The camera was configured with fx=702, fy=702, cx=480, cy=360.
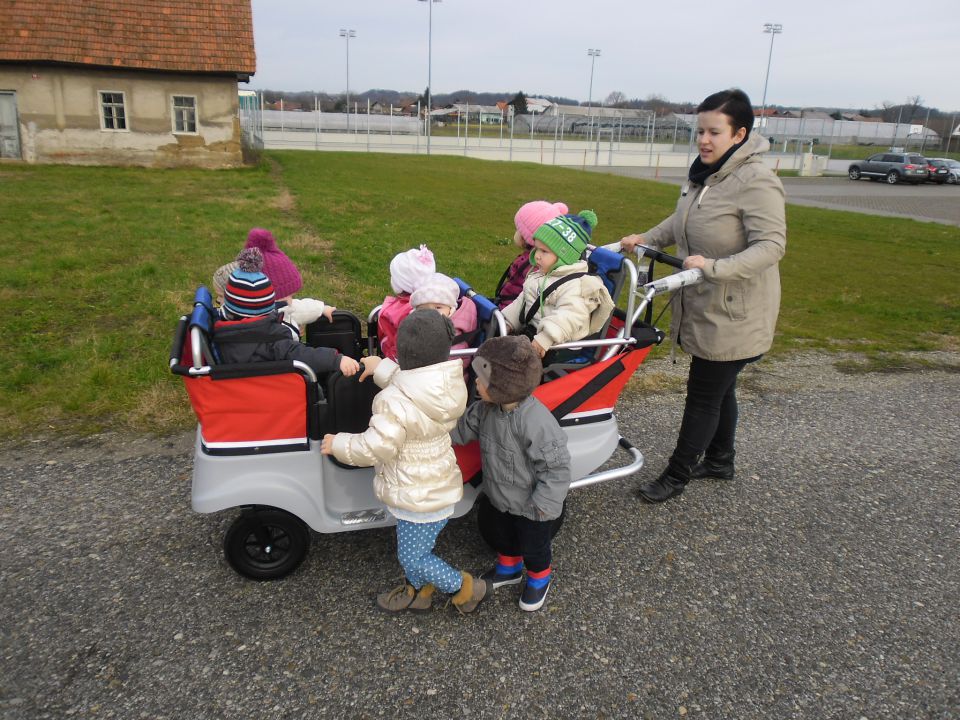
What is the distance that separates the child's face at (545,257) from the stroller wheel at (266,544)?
62.8 inches

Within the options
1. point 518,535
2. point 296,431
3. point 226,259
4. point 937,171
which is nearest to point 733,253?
point 518,535

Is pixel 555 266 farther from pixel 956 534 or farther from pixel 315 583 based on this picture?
pixel 956 534

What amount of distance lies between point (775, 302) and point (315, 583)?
104 inches

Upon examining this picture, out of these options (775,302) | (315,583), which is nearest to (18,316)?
(315,583)

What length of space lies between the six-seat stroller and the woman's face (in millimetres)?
652

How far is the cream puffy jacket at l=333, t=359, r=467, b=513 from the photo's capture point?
8.38ft

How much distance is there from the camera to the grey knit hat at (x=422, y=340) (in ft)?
8.42

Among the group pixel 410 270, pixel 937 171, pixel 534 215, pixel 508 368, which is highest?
pixel 534 215

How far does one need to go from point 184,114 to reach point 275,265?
21.2 metres

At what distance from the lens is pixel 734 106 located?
3340 millimetres

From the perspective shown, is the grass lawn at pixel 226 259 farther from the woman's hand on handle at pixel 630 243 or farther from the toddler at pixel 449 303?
the woman's hand on handle at pixel 630 243

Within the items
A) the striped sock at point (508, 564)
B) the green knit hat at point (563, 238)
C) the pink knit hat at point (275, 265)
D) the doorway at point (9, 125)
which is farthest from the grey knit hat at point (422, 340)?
the doorway at point (9, 125)

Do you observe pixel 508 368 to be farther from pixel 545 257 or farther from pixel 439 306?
pixel 545 257

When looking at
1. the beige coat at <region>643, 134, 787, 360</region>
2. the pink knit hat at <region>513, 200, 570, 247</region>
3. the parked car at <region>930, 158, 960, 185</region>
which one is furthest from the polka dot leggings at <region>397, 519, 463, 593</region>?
the parked car at <region>930, 158, 960, 185</region>
